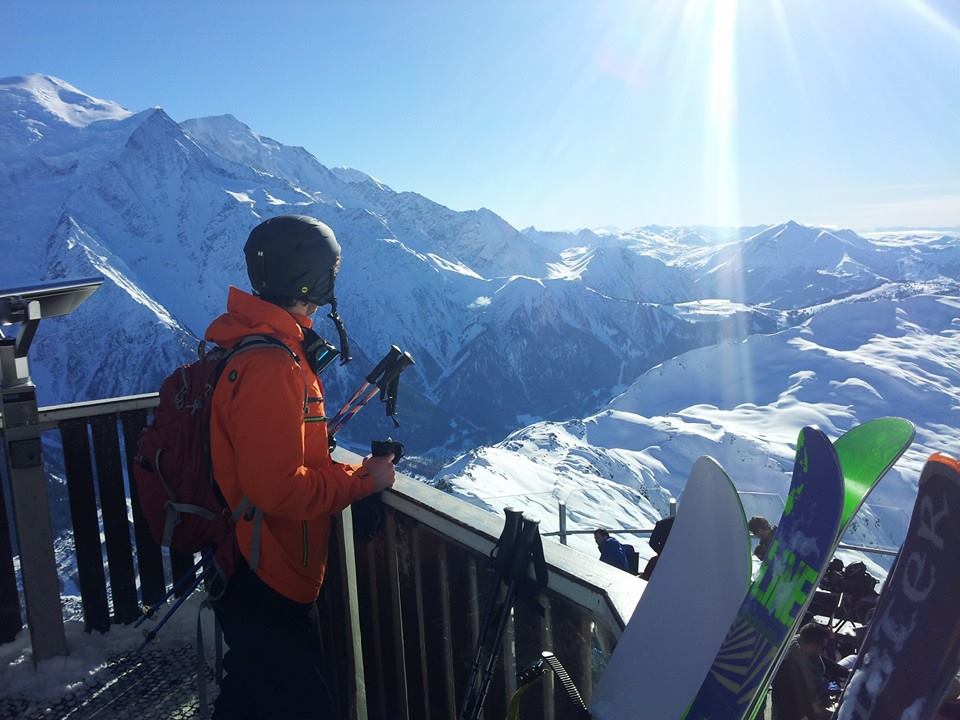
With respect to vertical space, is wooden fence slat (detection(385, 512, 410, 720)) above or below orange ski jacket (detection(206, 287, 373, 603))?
below

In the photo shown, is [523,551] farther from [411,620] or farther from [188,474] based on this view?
[188,474]

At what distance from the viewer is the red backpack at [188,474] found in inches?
96.9

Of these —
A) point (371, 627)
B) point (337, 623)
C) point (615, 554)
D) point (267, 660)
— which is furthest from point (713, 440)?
point (267, 660)

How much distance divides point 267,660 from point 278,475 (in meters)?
0.81

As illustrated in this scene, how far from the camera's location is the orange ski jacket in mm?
2205

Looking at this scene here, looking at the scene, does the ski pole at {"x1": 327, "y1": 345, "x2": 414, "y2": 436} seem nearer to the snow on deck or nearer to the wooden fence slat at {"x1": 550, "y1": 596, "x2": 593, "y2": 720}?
the wooden fence slat at {"x1": 550, "y1": 596, "x2": 593, "y2": 720}

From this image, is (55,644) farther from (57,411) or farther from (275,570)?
(275,570)

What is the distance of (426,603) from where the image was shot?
2.58 metres

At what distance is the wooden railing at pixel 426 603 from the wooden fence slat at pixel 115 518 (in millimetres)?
96

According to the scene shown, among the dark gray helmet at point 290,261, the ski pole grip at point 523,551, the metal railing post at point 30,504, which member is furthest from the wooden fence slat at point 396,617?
the metal railing post at point 30,504

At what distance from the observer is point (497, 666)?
7.27 feet

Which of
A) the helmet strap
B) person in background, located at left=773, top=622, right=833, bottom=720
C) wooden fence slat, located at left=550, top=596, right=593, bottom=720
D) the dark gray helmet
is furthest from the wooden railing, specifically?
person in background, located at left=773, top=622, right=833, bottom=720

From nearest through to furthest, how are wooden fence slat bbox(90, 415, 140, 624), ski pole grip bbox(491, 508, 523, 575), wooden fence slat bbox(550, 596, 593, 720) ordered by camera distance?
wooden fence slat bbox(550, 596, 593, 720) < ski pole grip bbox(491, 508, 523, 575) < wooden fence slat bbox(90, 415, 140, 624)

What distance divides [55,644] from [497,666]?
10.6 feet
